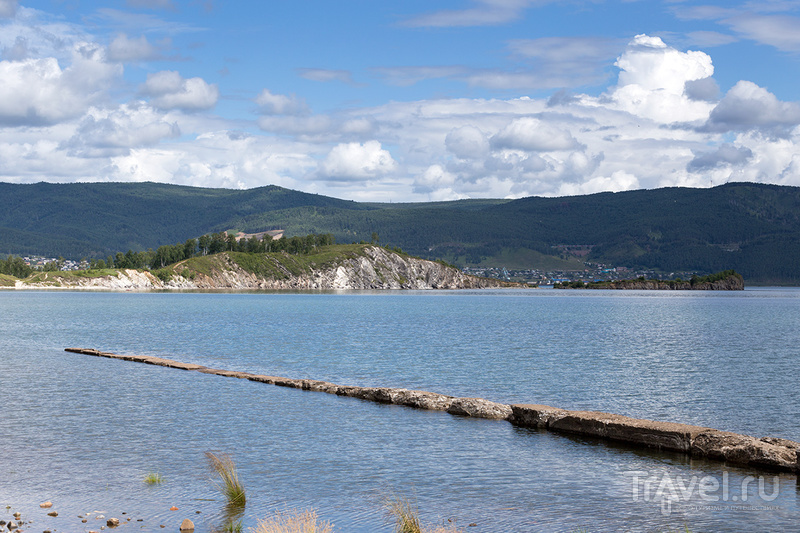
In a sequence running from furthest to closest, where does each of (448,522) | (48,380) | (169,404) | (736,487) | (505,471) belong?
(48,380) < (169,404) < (505,471) < (736,487) < (448,522)

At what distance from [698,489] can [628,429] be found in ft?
21.4

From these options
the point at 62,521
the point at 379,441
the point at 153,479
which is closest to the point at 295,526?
the point at 62,521

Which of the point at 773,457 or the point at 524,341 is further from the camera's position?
the point at 524,341

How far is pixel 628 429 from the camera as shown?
98.3 feet

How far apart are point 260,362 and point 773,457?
44.9 meters

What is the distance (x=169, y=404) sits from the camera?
38.2 metres

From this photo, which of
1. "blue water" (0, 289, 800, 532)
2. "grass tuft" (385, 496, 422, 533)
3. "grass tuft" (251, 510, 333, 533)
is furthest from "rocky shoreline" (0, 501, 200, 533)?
"grass tuft" (385, 496, 422, 533)

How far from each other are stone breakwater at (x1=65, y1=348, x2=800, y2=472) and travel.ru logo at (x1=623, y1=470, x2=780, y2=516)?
5.17 feet

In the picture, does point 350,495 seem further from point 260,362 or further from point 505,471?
point 260,362

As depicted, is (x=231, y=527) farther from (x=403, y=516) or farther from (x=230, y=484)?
(x=403, y=516)

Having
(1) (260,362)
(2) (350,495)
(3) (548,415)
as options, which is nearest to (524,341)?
(1) (260,362)

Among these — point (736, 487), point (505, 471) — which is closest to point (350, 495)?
point (505, 471)

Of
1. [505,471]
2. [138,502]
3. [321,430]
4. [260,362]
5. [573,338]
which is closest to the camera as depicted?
[138,502]

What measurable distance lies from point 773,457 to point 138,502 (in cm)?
2207
